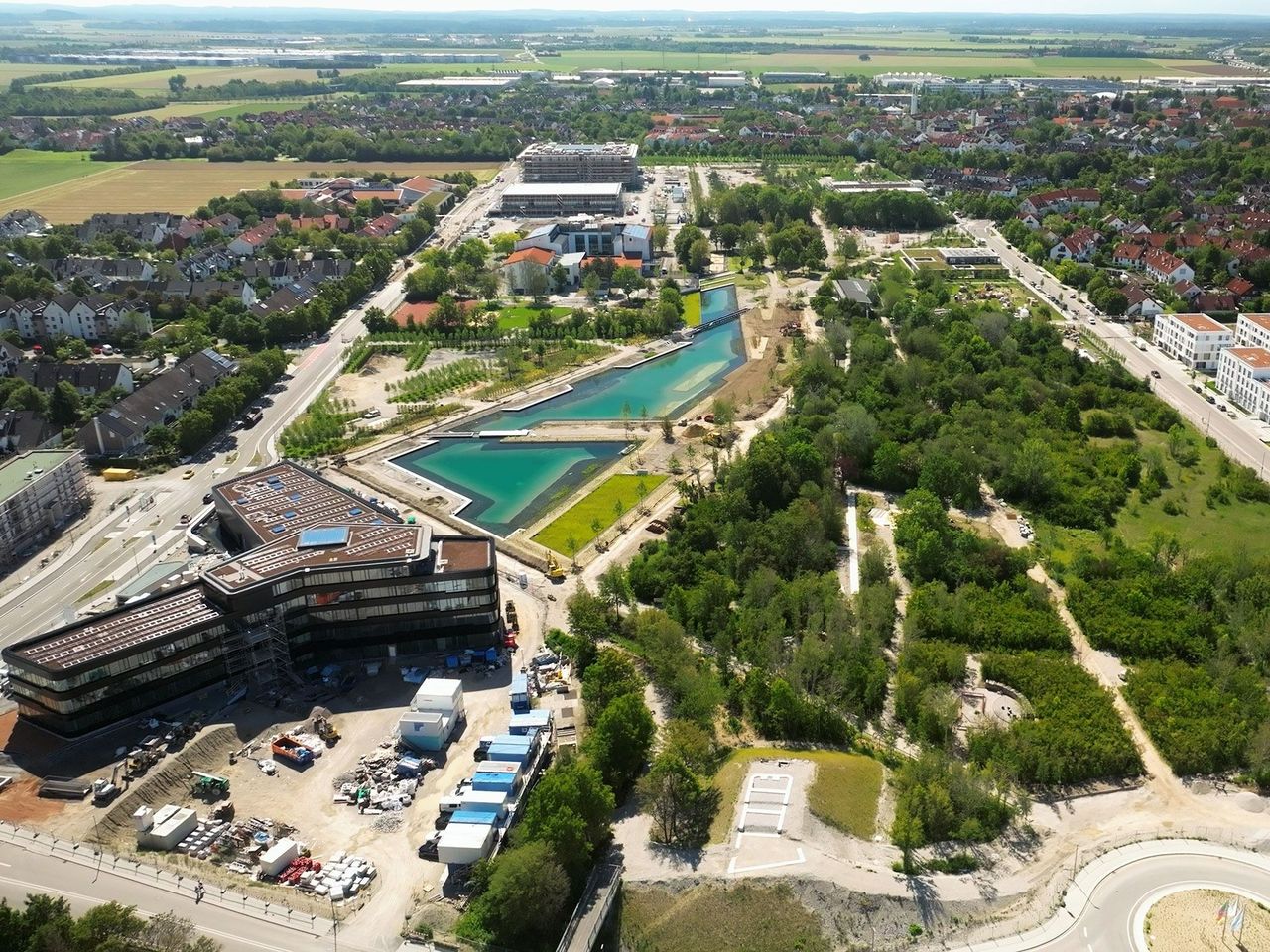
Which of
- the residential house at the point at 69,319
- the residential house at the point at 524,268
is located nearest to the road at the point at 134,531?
the residential house at the point at 69,319

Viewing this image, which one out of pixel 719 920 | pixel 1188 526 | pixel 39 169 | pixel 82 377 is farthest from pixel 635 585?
pixel 39 169

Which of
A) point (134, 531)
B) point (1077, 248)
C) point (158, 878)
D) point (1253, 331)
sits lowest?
point (158, 878)

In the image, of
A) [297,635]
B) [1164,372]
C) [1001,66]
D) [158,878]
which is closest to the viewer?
[158,878]

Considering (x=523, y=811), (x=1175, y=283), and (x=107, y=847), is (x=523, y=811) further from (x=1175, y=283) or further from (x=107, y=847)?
(x=1175, y=283)

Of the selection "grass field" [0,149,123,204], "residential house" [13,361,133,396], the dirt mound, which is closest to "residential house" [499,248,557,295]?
"residential house" [13,361,133,396]

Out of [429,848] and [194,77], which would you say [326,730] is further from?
[194,77]

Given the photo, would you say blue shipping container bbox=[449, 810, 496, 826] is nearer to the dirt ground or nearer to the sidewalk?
the sidewalk

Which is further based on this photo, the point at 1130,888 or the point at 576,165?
the point at 576,165
